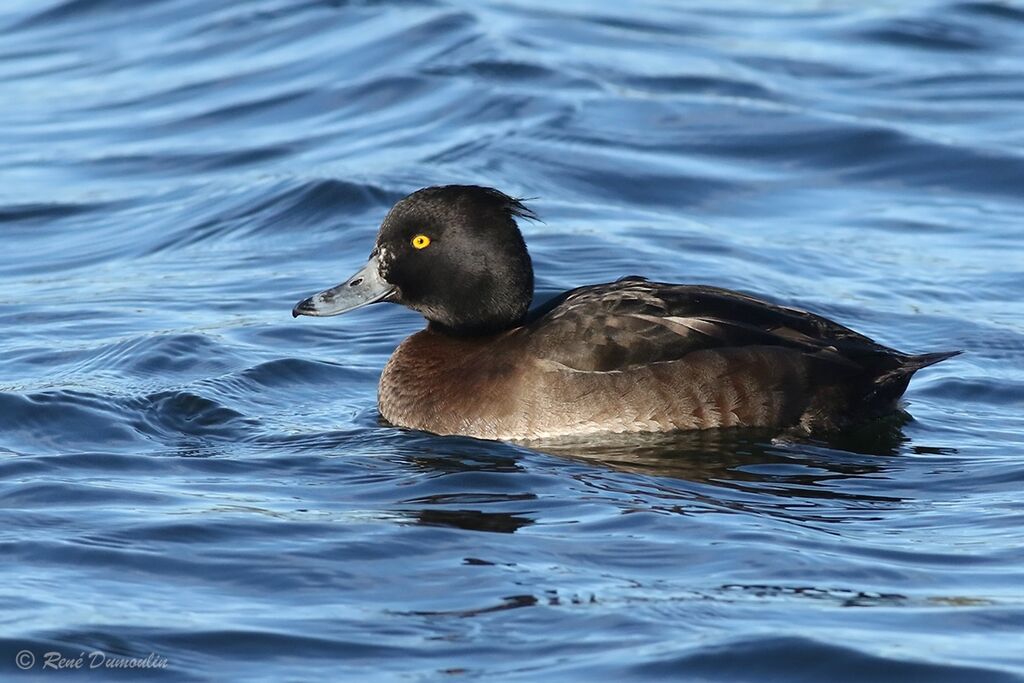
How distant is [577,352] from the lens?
8.24m

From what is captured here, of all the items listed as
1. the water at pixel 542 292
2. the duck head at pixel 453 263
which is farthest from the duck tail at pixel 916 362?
the duck head at pixel 453 263

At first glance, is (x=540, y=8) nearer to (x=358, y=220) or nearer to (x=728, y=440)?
(x=358, y=220)

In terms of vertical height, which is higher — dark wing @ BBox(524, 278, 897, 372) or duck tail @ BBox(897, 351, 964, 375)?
dark wing @ BBox(524, 278, 897, 372)

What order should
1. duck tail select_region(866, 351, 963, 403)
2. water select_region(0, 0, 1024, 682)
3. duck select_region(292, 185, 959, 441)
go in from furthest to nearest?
duck tail select_region(866, 351, 963, 403) → duck select_region(292, 185, 959, 441) → water select_region(0, 0, 1024, 682)

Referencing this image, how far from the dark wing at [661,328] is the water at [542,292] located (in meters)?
0.43

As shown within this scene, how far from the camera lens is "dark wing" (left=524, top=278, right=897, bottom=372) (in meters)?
8.24

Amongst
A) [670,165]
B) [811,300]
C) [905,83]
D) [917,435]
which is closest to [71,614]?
[917,435]

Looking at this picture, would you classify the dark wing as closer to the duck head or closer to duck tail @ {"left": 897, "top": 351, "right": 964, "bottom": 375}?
duck tail @ {"left": 897, "top": 351, "right": 964, "bottom": 375}

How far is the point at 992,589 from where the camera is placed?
6355 millimetres

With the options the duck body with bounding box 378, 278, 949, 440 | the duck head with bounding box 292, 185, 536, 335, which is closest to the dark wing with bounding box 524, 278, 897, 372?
the duck body with bounding box 378, 278, 949, 440

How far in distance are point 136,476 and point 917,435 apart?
12.4 feet

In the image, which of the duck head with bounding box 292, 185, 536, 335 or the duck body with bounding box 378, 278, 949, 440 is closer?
the duck body with bounding box 378, 278, 949, 440

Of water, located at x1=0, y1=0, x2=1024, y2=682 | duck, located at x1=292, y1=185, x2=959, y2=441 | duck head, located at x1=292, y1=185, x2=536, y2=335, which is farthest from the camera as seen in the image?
duck head, located at x1=292, y1=185, x2=536, y2=335

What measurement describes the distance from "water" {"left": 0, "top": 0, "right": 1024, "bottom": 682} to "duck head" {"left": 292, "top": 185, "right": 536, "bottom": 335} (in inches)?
26.8
